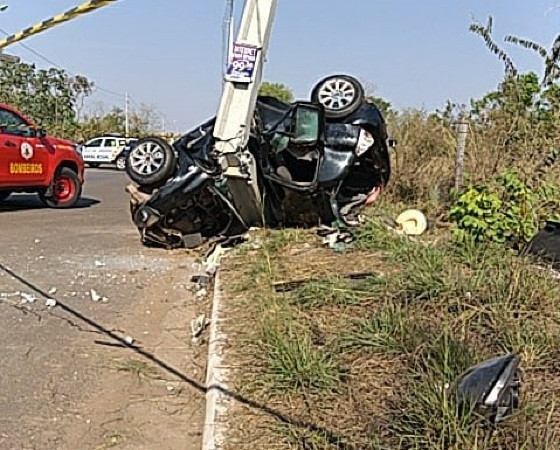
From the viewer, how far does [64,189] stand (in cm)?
1475

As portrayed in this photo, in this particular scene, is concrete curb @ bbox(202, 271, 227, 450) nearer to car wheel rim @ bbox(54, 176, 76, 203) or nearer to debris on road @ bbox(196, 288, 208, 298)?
debris on road @ bbox(196, 288, 208, 298)

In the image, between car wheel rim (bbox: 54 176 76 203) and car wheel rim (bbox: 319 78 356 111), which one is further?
car wheel rim (bbox: 54 176 76 203)

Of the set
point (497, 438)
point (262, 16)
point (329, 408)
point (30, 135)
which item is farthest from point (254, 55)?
point (30, 135)

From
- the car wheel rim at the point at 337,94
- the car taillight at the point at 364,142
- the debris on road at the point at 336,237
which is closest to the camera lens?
the debris on road at the point at 336,237

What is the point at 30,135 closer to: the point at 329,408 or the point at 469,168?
the point at 469,168

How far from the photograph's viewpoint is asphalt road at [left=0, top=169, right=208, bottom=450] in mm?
3881

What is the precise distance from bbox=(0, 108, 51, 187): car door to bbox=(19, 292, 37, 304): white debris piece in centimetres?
666

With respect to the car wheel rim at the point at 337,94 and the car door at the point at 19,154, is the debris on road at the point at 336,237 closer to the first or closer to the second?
the car wheel rim at the point at 337,94

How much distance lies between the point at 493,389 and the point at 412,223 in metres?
5.66

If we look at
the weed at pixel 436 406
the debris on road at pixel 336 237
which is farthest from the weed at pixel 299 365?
the debris on road at pixel 336 237

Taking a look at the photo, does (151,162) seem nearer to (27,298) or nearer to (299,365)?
(27,298)

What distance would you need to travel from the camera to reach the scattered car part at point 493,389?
2977 millimetres

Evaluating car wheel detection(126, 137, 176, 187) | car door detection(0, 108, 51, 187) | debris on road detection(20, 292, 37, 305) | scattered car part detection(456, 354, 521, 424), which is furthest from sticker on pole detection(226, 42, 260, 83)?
car door detection(0, 108, 51, 187)

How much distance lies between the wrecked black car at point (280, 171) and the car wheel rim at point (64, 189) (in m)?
5.87
